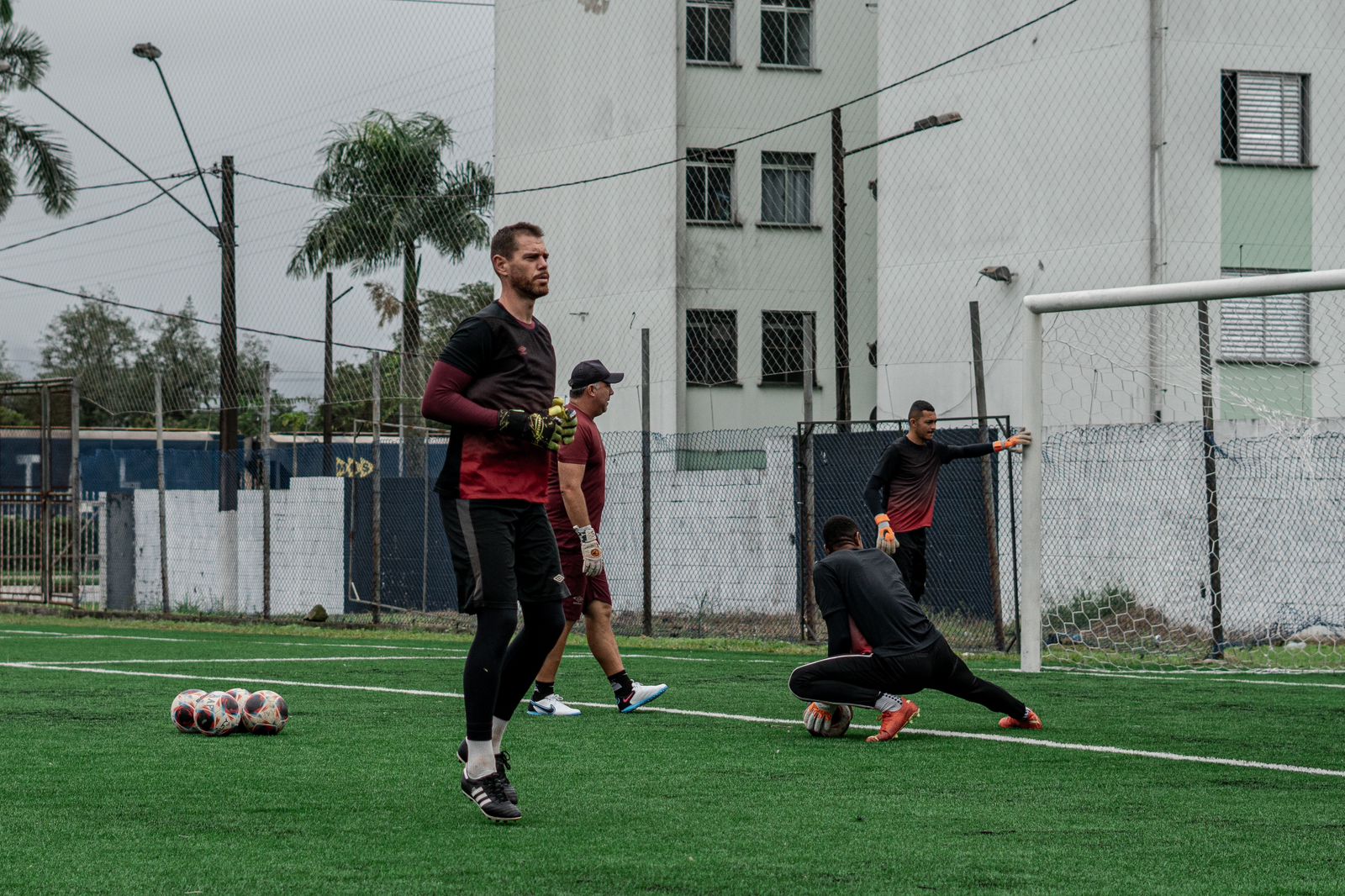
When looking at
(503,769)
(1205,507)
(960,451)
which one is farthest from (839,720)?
(1205,507)

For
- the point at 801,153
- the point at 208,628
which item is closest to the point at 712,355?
the point at 801,153

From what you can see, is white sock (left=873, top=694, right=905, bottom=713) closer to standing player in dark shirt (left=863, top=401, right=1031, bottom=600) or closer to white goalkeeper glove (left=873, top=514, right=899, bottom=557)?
white goalkeeper glove (left=873, top=514, right=899, bottom=557)

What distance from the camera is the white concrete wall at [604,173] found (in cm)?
2720

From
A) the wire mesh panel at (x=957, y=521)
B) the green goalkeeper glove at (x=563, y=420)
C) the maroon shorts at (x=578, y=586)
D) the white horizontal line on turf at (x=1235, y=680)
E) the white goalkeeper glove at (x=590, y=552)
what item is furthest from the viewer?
the wire mesh panel at (x=957, y=521)

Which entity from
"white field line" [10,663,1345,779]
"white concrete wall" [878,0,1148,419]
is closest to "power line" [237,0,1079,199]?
"white concrete wall" [878,0,1148,419]

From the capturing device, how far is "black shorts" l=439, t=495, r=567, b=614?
231 inches

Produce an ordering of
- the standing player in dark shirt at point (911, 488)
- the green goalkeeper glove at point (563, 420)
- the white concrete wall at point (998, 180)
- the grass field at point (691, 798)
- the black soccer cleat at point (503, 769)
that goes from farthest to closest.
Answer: the white concrete wall at point (998, 180)
the standing player in dark shirt at point (911, 488)
the green goalkeeper glove at point (563, 420)
the black soccer cleat at point (503, 769)
the grass field at point (691, 798)

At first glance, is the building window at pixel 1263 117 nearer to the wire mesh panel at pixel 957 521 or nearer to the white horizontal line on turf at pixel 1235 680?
the wire mesh panel at pixel 957 521

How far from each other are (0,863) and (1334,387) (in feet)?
46.9

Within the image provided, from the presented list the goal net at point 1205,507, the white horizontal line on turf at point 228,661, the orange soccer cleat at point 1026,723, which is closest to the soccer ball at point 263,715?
the orange soccer cleat at point 1026,723

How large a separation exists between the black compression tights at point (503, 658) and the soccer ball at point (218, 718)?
2.44 metres

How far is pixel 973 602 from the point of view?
52.9 feet

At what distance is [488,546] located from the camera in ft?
19.3

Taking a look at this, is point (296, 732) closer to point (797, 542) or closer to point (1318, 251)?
point (797, 542)
